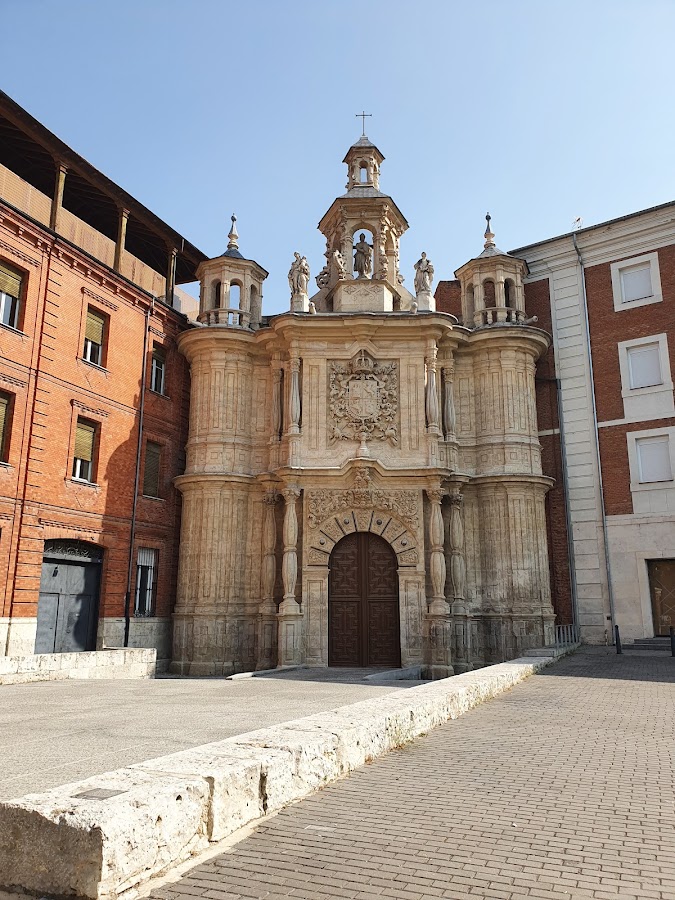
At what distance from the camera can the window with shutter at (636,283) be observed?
2508 cm

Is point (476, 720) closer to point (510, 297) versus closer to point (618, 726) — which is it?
point (618, 726)

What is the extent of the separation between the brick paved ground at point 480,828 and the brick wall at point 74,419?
1362cm

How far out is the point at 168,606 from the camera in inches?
922

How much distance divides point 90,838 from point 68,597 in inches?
690

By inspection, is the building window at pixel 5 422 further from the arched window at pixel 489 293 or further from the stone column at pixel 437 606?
the arched window at pixel 489 293

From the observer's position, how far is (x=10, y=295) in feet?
62.2

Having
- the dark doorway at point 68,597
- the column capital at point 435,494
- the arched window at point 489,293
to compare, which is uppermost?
the arched window at point 489,293

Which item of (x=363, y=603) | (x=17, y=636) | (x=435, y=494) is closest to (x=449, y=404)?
(x=435, y=494)

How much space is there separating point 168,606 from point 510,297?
52.4 feet

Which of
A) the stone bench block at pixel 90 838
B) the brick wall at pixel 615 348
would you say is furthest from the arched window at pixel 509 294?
the stone bench block at pixel 90 838

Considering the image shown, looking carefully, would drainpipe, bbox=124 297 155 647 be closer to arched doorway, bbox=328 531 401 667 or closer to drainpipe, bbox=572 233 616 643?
arched doorway, bbox=328 531 401 667

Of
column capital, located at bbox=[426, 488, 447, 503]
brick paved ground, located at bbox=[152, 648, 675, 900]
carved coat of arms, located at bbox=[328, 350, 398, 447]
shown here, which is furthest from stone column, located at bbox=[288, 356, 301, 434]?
brick paved ground, located at bbox=[152, 648, 675, 900]

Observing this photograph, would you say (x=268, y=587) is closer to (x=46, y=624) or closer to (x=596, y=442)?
(x=46, y=624)

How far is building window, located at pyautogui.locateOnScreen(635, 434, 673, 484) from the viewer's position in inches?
929
